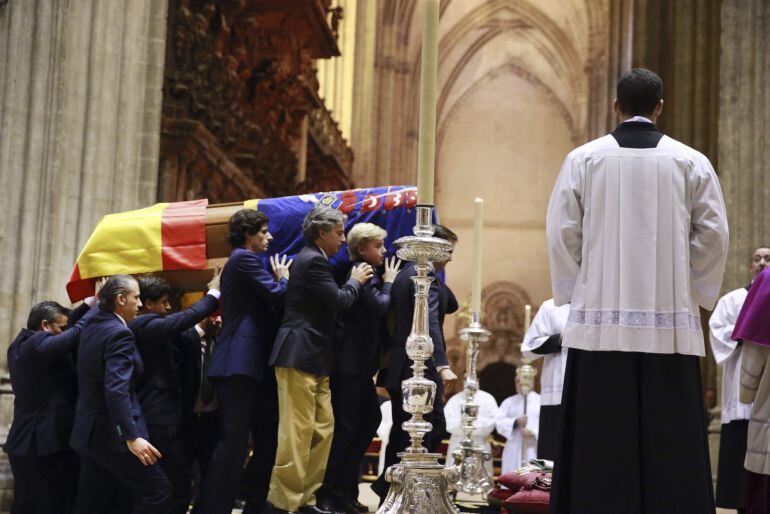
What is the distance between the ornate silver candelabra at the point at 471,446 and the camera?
7.44m

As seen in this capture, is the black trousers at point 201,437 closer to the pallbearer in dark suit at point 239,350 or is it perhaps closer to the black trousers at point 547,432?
the pallbearer in dark suit at point 239,350

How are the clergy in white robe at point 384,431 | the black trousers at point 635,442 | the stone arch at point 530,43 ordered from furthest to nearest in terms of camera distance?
the stone arch at point 530,43 < the clergy in white robe at point 384,431 < the black trousers at point 635,442

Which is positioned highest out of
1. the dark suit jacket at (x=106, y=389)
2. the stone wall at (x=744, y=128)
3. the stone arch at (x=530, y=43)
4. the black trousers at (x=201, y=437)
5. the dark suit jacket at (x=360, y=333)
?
the stone arch at (x=530, y=43)

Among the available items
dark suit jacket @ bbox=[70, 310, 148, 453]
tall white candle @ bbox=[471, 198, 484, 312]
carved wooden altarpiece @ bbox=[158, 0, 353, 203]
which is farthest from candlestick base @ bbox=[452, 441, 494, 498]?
carved wooden altarpiece @ bbox=[158, 0, 353, 203]

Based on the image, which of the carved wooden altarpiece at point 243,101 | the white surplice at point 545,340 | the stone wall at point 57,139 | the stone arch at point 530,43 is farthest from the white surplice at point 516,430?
the stone arch at point 530,43

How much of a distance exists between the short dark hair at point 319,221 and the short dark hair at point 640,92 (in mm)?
1980

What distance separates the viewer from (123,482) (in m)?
5.20

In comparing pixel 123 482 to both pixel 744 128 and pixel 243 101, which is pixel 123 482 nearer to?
pixel 744 128

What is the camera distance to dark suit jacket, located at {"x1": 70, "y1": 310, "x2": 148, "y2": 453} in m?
5.11

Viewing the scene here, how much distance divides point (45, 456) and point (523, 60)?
109 feet

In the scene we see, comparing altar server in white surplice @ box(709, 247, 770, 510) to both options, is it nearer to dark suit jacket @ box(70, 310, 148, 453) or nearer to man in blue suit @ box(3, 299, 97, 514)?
dark suit jacket @ box(70, 310, 148, 453)

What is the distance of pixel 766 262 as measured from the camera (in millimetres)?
6895

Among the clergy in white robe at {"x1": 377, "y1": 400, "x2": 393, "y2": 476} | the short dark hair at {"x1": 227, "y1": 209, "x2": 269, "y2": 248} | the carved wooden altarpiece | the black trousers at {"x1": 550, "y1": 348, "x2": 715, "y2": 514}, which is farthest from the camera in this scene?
the clergy in white robe at {"x1": 377, "y1": 400, "x2": 393, "y2": 476}

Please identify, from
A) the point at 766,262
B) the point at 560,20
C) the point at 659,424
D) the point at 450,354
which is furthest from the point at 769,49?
the point at 560,20
